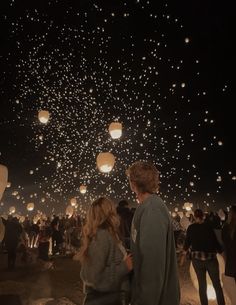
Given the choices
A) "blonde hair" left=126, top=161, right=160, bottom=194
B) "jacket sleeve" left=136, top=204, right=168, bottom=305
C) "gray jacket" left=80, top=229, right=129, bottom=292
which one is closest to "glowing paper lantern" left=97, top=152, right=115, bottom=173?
"gray jacket" left=80, top=229, right=129, bottom=292

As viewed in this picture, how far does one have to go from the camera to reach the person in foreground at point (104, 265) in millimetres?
2824

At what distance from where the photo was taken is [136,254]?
2576 mm

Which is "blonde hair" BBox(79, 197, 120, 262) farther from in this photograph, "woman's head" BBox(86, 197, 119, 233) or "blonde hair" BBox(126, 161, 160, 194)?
"blonde hair" BBox(126, 161, 160, 194)

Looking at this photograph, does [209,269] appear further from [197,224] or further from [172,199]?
[172,199]

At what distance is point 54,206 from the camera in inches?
3356

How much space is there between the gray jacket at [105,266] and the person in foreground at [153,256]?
165 mm

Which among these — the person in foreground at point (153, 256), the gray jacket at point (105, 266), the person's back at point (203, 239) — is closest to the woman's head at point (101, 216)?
the gray jacket at point (105, 266)

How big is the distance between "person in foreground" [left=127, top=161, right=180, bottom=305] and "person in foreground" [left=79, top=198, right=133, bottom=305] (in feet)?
0.58

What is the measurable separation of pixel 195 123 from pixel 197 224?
24.9 m

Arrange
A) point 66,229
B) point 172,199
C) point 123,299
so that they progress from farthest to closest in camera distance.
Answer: point 172,199
point 66,229
point 123,299

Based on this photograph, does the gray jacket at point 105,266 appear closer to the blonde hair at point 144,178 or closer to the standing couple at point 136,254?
the standing couple at point 136,254

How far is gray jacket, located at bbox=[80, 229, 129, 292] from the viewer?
282 centimetres

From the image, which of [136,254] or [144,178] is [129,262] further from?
[144,178]

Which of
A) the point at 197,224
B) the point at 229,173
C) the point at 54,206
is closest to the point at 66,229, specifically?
the point at 197,224
